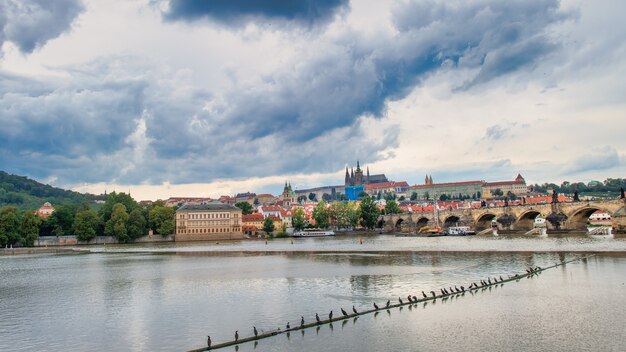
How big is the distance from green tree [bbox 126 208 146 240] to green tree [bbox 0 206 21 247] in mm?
21959

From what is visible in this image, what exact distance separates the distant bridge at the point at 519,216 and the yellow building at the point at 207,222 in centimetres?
4379

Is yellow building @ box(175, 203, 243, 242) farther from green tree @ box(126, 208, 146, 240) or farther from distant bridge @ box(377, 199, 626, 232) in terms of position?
distant bridge @ box(377, 199, 626, 232)

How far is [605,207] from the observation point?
249 ft

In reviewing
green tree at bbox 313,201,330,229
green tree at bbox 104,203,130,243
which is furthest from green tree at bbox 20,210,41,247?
green tree at bbox 313,201,330,229

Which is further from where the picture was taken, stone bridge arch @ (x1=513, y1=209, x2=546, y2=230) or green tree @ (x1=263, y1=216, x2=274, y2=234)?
green tree @ (x1=263, y1=216, x2=274, y2=234)

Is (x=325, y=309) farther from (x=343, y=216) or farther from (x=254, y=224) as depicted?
(x=343, y=216)

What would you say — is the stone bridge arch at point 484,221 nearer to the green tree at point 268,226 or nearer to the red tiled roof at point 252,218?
the green tree at point 268,226

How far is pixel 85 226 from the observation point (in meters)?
108

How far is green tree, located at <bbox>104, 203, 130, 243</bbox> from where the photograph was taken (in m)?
109

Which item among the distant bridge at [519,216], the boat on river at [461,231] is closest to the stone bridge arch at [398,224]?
the distant bridge at [519,216]

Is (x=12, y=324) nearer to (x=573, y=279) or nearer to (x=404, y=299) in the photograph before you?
(x=404, y=299)

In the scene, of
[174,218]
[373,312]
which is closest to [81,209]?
[174,218]

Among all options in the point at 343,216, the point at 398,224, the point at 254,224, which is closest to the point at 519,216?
the point at 398,224

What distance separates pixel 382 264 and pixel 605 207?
4911cm
